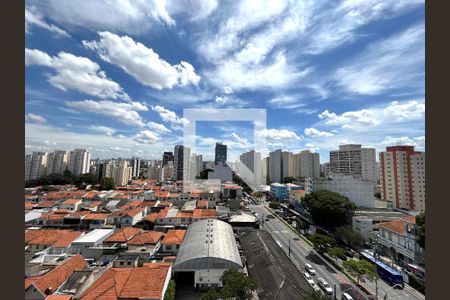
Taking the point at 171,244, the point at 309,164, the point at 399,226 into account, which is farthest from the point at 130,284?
the point at 309,164

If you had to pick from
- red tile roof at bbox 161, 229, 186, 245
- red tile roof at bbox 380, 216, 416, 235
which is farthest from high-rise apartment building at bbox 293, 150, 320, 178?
red tile roof at bbox 161, 229, 186, 245

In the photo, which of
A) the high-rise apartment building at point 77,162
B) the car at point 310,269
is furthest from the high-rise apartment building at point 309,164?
the high-rise apartment building at point 77,162

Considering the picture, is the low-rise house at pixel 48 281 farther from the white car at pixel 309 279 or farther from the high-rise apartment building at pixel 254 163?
the high-rise apartment building at pixel 254 163

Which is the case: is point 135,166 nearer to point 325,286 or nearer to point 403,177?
point 403,177

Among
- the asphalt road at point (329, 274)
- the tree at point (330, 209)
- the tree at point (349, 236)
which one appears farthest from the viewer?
the tree at point (330, 209)

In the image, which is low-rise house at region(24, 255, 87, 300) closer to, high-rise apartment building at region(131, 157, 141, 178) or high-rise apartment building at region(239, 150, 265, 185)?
high-rise apartment building at region(239, 150, 265, 185)

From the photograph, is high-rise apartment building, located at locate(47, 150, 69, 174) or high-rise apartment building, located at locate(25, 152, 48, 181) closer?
high-rise apartment building, located at locate(25, 152, 48, 181)

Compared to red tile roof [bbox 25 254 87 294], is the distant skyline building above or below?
above
